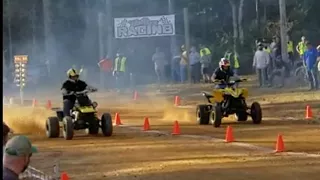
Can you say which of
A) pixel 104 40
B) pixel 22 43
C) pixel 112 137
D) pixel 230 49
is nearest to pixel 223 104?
pixel 112 137

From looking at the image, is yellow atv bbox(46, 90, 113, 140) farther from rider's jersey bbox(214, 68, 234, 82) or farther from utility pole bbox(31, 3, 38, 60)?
utility pole bbox(31, 3, 38, 60)

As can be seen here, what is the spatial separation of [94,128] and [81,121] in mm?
563

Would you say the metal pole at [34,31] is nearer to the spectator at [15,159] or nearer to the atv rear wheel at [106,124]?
the atv rear wheel at [106,124]

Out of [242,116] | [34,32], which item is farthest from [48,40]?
[242,116]

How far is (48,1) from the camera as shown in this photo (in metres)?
58.3

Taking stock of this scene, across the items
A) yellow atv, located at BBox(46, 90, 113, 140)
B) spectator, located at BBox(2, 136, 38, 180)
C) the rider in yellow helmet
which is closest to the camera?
spectator, located at BBox(2, 136, 38, 180)

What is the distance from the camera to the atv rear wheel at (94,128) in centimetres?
1763

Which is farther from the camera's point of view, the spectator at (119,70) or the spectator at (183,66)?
the spectator at (119,70)

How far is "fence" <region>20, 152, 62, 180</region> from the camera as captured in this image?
11.7m

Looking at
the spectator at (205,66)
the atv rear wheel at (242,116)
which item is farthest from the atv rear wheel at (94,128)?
the spectator at (205,66)

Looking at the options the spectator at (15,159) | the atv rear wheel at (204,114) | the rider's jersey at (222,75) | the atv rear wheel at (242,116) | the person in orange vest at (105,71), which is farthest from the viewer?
the person in orange vest at (105,71)

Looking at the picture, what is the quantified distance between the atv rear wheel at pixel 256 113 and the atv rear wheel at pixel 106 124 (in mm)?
3915

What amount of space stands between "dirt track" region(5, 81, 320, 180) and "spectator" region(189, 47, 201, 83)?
45.9 ft

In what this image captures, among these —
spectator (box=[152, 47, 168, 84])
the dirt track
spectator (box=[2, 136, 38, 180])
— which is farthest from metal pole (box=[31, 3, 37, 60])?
spectator (box=[2, 136, 38, 180])
